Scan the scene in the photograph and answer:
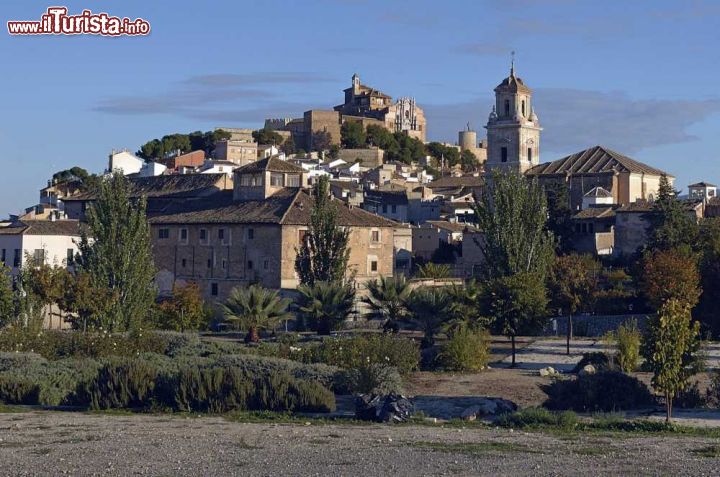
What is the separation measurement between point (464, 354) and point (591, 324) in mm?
11775

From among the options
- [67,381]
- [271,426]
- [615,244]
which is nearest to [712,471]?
[271,426]

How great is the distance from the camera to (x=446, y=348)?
1331 inches

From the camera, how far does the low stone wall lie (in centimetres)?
4322

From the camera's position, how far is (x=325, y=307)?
41125 mm

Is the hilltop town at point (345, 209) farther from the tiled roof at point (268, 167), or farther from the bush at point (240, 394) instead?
the bush at point (240, 394)

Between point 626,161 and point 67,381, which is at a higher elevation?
point 626,161

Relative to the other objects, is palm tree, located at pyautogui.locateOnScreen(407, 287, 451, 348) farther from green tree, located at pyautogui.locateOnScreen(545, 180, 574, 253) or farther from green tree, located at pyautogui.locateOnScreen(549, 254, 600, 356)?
green tree, located at pyautogui.locateOnScreen(545, 180, 574, 253)

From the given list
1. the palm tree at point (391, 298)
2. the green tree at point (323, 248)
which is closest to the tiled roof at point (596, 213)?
the green tree at point (323, 248)

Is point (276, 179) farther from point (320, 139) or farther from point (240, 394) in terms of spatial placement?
point (320, 139)

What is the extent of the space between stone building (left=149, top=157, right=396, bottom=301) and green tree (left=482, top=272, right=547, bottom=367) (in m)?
15.5

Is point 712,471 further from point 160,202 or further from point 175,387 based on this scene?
point 160,202

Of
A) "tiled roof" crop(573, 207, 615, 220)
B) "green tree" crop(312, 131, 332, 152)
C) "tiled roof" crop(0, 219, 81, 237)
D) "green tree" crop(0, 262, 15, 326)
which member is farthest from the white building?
"green tree" crop(312, 131, 332, 152)

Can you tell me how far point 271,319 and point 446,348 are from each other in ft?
26.2

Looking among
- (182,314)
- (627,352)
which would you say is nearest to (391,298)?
(182,314)
